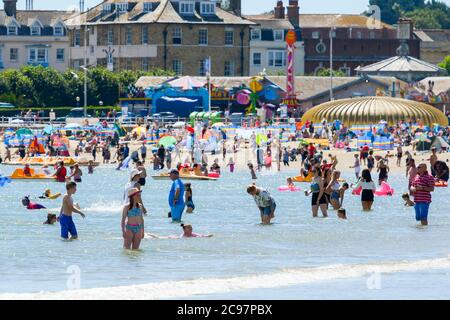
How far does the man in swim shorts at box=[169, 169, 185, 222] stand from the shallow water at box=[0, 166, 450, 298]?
36 cm

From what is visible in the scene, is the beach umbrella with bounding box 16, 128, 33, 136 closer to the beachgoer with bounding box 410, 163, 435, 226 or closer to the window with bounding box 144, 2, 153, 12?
the window with bounding box 144, 2, 153, 12

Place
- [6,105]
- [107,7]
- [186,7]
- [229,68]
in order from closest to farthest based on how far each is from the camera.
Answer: [6,105], [186,7], [107,7], [229,68]

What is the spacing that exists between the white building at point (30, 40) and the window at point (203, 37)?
41.6ft

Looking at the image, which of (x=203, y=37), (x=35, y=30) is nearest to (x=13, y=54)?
(x=35, y=30)

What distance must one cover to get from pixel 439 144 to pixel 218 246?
42.4m

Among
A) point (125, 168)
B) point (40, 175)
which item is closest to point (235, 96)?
point (125, 168)

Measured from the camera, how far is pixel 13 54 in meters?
129

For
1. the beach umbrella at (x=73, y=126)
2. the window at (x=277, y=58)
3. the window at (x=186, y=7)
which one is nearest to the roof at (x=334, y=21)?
the window at (x=277, y=58)

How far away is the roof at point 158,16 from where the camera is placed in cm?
12112

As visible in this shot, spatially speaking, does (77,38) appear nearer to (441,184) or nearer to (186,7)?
(186,7)

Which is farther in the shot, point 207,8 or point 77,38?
point 77,38

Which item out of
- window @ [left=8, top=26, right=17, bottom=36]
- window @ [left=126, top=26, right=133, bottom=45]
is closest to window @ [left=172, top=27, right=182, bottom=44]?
window @ [left=126, top=26, right=133, bottom=45]
